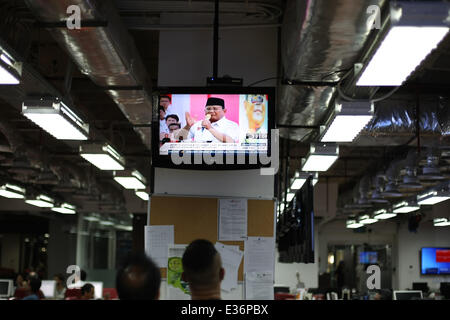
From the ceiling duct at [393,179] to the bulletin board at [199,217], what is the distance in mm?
5822

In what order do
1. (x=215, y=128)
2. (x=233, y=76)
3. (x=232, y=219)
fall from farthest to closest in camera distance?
(x=233, y=76), (x=232, y=219), (x=215, y=128)

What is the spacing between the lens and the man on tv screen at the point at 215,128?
425cm

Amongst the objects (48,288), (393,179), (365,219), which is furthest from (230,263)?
(365,219)

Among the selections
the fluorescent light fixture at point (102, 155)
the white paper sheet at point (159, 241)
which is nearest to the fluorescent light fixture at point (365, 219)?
the fluorescent light fixture at point (102, 155)

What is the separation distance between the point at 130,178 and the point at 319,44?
6.23 m

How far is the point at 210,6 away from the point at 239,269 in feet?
8.19

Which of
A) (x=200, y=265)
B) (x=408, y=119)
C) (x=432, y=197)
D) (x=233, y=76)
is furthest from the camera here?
(x=432, y=197)

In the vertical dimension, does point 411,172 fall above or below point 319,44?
below

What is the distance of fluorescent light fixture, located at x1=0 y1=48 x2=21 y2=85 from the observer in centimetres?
404

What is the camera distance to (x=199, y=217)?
15.7 ft

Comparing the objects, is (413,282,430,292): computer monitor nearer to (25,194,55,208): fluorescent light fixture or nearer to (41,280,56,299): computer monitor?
(41,280,56,299): computer monitor

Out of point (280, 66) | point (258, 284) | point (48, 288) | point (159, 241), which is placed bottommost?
point (48, 288)

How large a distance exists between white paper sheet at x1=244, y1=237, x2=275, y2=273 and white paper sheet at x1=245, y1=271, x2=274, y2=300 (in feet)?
0.13

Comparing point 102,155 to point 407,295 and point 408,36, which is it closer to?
point 408,36
